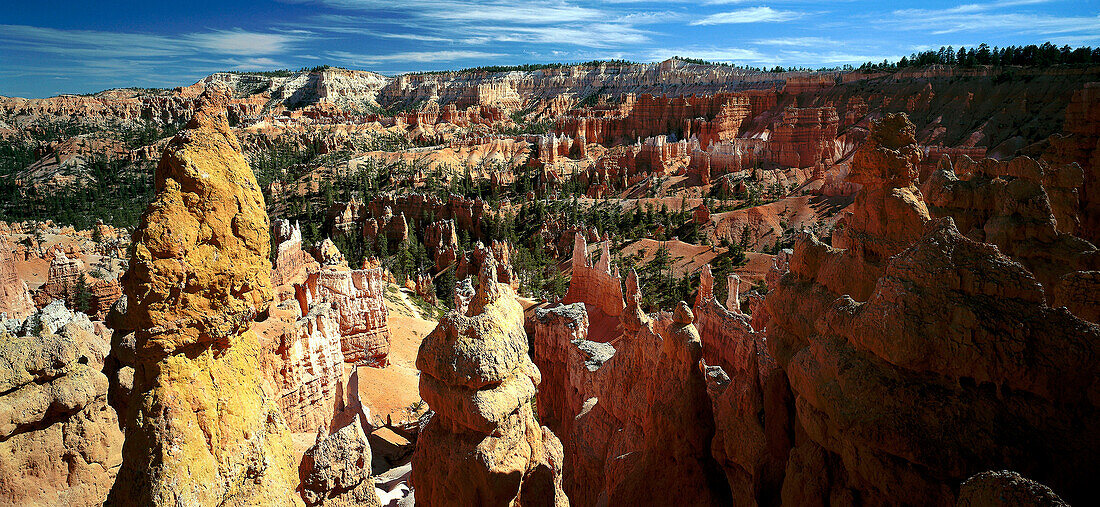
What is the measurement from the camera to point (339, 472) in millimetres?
6617

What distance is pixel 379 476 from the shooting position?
11.6 meters

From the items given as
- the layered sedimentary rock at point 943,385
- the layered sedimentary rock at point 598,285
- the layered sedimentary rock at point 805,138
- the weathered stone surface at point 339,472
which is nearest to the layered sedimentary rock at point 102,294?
the layered sedimentary rock at point 598,285

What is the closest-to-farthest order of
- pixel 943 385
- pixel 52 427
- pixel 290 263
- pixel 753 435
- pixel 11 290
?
1. pixel 943 385
2. pixel 52 427
3. pixel 753 435
4. pixel 11 290
5. pixel 290 263

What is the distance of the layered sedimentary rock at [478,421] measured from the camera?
5031 millimetres

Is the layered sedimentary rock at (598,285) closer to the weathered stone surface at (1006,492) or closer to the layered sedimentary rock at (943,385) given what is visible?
the layered sedimentary rock at (943,385)

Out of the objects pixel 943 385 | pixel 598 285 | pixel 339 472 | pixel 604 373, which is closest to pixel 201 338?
pixel 339 472

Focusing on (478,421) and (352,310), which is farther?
(352,310)

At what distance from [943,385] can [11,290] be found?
1177 inches

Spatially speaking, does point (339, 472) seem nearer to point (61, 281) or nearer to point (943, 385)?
point (943, 385)

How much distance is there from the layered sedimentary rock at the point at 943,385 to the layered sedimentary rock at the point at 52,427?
7264mm

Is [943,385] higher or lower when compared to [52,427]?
higher

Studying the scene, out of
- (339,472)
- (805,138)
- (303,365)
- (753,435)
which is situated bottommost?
(303,365)

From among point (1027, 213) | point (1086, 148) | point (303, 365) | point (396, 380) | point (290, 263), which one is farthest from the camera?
point (290, 263)

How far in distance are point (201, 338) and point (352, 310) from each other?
15.1m
